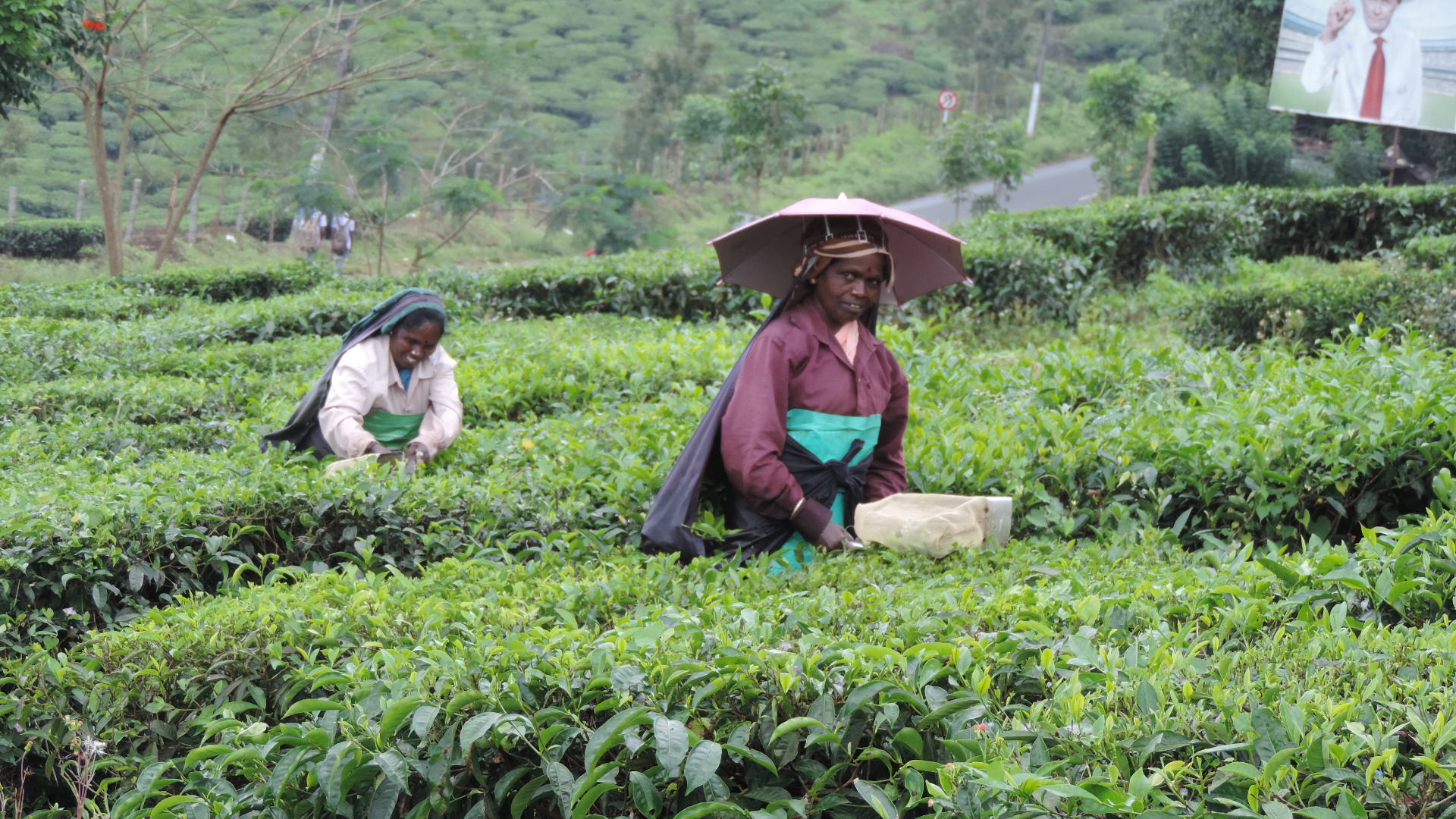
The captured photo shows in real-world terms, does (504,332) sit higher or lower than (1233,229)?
lower

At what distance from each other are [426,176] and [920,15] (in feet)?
131

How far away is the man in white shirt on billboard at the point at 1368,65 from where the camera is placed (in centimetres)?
1852

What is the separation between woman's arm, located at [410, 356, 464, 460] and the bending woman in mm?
1549

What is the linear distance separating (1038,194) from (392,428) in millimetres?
26059

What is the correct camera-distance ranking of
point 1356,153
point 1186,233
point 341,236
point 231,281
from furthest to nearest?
point 1356,153
point 341,236
point 231,281
point 1186,233

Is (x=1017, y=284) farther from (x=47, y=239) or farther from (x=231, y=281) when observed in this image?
(x=47, y=239)

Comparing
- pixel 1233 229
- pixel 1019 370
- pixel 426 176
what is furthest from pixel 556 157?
pixel 1019 370

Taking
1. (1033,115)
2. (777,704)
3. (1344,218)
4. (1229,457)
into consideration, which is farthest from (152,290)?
(1033,115)

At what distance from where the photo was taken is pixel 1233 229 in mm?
11516

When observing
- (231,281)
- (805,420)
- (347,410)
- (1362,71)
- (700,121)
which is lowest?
(231,281)

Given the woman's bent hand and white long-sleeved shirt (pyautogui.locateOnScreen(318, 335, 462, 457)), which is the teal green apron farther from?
white long-sleeved shirt (pyautogui.locateOnScreen(318, 335, 462, 457))

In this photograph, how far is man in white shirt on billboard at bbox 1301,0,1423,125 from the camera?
1852 cm

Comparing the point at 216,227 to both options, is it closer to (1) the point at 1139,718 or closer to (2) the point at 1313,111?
(2) the point at 1313,111

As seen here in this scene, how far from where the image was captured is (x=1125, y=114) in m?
25.1
